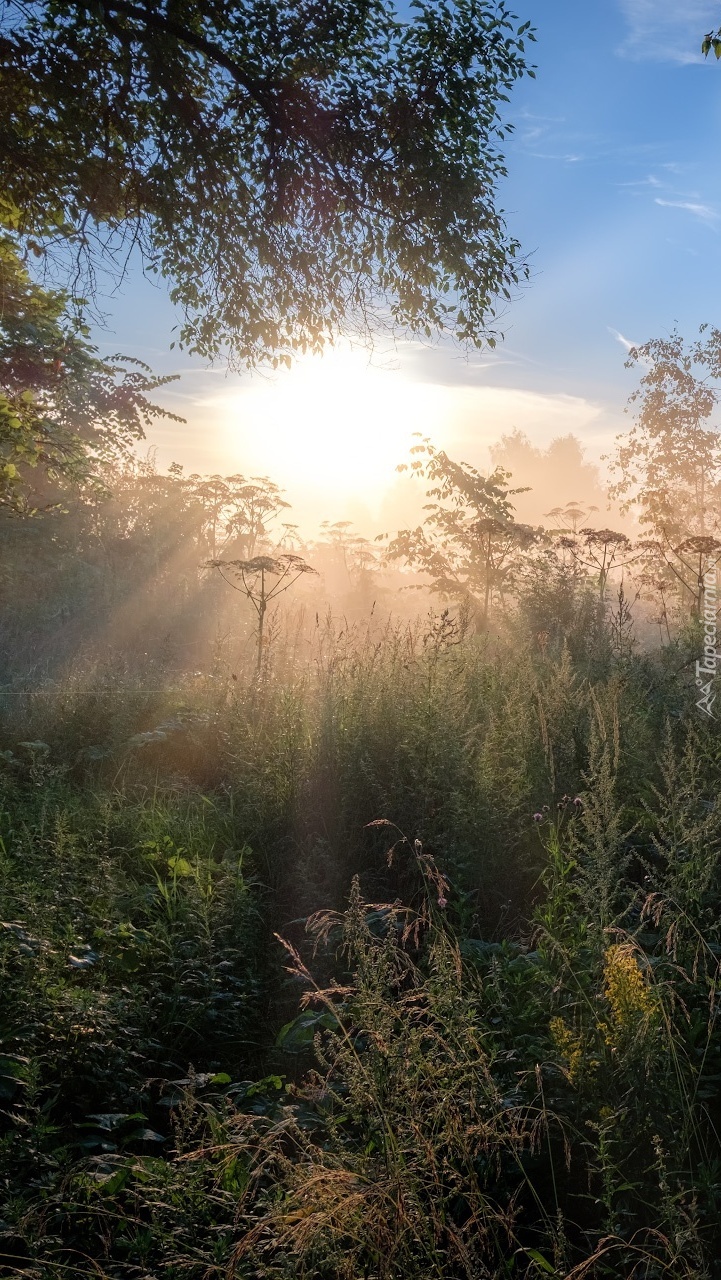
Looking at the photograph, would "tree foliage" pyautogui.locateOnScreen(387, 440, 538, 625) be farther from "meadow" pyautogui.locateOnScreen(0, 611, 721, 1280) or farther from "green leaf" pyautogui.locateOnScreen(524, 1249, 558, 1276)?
"green leaf" pyautogui.locateOnScreen(524, 1249, 558, 1276)

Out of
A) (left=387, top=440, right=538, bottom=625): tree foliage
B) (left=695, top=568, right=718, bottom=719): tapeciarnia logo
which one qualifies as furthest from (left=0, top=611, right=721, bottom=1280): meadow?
(left=387, top=440, right=538, bottom=625): tree foliage

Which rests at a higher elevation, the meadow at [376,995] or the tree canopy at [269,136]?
the tree canopy at [269,136]

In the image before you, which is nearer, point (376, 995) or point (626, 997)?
point (376, 995)

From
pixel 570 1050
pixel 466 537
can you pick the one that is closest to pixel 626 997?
pixel 570 1050

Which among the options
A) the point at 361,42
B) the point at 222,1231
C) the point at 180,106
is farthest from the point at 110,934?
the point at 361,42

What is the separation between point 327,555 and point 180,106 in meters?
19.6

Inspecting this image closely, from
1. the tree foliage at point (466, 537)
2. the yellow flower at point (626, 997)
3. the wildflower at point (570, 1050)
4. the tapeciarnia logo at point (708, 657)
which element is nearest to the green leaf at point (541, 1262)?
the wildflower at point (570, 1050)

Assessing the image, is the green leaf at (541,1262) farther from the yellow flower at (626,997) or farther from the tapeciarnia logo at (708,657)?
the tapeciarnia logo at (708,657)

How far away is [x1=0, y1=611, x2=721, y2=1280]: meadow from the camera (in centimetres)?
206

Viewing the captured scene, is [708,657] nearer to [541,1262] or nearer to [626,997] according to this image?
[626,997]

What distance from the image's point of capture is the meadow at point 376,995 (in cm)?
206

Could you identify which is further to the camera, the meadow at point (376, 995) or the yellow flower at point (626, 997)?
the yellow flower at point (626, 997)

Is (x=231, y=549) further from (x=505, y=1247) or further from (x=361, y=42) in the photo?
(x=505, y=1247)

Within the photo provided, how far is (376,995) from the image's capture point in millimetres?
2203
